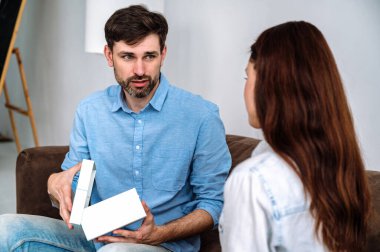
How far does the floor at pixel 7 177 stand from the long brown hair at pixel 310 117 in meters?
2.40

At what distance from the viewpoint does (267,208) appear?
2.88ft

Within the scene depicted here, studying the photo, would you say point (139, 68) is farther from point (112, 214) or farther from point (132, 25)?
point (112, 214)

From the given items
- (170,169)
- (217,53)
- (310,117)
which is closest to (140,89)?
(170,169)

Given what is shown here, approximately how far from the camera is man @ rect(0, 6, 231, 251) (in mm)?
1546

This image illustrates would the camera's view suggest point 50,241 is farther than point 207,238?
No

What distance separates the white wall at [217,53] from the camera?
63.9 inches

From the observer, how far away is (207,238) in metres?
1.67

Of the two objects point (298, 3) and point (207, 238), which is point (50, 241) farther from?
point (298, 3)

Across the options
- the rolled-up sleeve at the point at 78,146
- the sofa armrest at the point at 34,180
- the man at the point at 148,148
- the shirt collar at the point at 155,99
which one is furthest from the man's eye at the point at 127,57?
the sofa armrest at the point at 34,180

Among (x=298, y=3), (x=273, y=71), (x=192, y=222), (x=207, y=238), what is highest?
(x=298, y=3)

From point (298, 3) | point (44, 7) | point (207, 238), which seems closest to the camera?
point (207, 238)

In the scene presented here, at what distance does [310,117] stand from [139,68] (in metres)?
0.82

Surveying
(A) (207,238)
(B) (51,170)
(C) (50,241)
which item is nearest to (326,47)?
(A) (207,238)

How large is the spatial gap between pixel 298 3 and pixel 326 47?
0.92m
